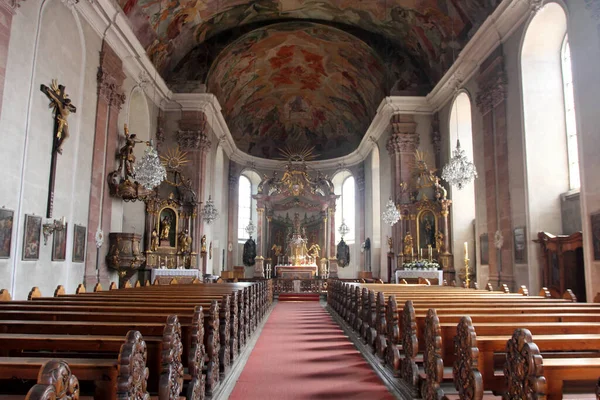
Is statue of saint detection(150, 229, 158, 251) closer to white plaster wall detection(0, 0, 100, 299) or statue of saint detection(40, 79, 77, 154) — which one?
white plaster wall detection(0, 0, 100, 299)

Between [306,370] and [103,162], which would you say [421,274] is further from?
[306,370]

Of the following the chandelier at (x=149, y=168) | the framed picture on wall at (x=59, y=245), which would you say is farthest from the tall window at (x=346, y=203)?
the framed picture on wall at (x=59, y=245)

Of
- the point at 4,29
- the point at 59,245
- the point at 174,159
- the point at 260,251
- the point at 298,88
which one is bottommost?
the point at 59,245

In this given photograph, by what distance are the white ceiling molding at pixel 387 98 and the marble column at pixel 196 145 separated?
0.45m

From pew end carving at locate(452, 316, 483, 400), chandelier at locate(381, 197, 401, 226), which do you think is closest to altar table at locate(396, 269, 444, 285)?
chandelier at locate(381, 197, 401, 226)

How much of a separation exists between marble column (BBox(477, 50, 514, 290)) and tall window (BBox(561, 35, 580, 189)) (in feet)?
4.61

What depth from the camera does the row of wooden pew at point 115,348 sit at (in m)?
2.25

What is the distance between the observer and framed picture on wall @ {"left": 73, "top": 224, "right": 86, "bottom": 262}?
10922mm

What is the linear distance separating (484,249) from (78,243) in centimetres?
1080

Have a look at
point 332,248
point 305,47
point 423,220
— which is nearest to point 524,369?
point 423,220

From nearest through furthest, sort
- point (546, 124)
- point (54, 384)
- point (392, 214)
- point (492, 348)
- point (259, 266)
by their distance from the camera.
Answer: point (54, 384) → point (492, 348) → point (546, 124) → point (392, 214) → point (259, 266)

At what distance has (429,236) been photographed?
687 inches

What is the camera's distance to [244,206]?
93.7 feet

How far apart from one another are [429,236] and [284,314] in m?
7.40
